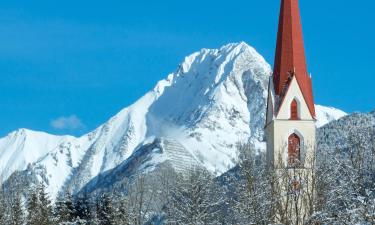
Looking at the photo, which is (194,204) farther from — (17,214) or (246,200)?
(246,200)

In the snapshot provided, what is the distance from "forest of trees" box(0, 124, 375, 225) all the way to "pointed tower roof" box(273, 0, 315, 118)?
418 cm

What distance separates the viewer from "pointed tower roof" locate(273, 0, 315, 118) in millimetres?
58125

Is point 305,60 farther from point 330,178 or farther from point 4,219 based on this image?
point 4,219

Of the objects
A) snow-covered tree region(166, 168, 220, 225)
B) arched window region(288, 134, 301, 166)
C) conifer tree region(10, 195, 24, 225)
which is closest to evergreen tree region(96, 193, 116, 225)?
conifer tree region(10, 195, 24, 225)

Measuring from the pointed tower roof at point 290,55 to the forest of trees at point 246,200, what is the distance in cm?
418

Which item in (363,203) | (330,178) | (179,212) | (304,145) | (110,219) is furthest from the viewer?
(110,219)

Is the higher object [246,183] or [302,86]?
[302,86]

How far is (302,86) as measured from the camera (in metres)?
57.9

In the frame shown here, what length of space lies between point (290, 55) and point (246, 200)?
11115 millimetres

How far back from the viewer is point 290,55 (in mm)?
58219

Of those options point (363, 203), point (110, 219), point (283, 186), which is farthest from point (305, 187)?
point (110, 219)

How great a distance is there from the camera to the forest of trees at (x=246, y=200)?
143 ft

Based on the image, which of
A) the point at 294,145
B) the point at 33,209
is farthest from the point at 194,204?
the point at 33,209

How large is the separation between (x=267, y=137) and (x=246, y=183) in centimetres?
731
